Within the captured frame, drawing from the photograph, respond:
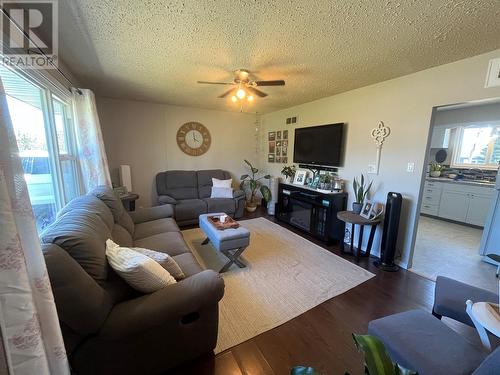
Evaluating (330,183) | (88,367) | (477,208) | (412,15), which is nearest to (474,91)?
(412,15)

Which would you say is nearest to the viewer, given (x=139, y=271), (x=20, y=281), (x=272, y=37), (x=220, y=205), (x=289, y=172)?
(x=20, y=281)

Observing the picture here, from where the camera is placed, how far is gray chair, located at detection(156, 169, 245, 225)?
3.84 m

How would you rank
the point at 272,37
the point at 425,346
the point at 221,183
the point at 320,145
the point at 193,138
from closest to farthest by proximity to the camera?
the point at 425,346
the point at 272,37
the point at 320,145
the point at 221,183
the point at 193,138

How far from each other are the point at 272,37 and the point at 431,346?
2291 millimetres

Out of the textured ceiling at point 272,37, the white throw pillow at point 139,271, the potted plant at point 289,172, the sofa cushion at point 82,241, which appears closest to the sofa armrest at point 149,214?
the sofa cushion at point 82,241

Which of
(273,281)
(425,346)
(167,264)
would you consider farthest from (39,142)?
(425,346)

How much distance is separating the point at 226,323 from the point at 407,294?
182 cm

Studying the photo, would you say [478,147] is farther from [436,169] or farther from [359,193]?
[359,193]

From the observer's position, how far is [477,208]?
3.80 metres

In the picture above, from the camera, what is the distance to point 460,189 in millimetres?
4012

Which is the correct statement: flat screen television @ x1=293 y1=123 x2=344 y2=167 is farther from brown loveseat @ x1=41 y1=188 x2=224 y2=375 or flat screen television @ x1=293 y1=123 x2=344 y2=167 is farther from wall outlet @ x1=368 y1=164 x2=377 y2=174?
brown loveseat @ x1=41 y1=188 x2=224 y2=375

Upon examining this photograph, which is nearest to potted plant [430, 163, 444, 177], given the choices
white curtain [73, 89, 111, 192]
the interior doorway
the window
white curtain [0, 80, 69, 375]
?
the interior doorway

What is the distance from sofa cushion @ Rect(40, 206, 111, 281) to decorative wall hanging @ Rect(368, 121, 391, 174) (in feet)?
10.3

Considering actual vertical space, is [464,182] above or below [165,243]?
above
